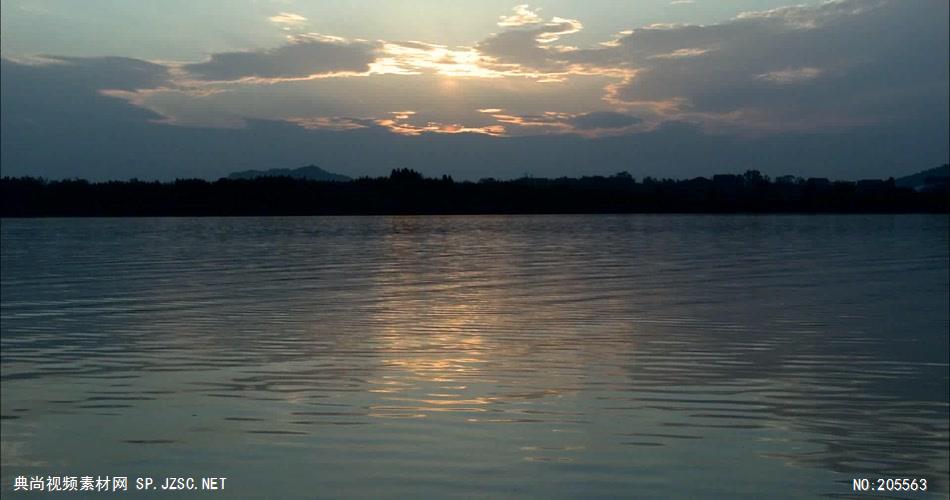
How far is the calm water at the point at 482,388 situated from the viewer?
8.41m

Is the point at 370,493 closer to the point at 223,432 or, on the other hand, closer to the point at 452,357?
the point at 223,432

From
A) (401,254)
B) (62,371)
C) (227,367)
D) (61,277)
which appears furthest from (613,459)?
(401,254)

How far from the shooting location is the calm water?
27.6ft

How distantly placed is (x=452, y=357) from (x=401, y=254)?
30.2 m

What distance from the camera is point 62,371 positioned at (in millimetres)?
12836

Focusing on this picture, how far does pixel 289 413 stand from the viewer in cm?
1032

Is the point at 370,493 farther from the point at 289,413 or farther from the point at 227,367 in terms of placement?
the point at 227,367

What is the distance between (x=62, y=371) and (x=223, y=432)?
4.33 metres

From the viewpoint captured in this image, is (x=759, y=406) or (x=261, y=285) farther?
(x=261, y=285)

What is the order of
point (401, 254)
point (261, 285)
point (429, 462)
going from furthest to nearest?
1. point (401, 254)
2. point (261, 285)
3. point (429, 462)

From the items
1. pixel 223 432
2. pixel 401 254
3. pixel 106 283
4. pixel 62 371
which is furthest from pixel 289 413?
pixel 401 254

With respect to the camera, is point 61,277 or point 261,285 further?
point 61,277

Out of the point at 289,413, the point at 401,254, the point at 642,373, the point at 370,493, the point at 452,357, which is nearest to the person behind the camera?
the point at 370,493

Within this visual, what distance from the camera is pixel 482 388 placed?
11.6 metres
